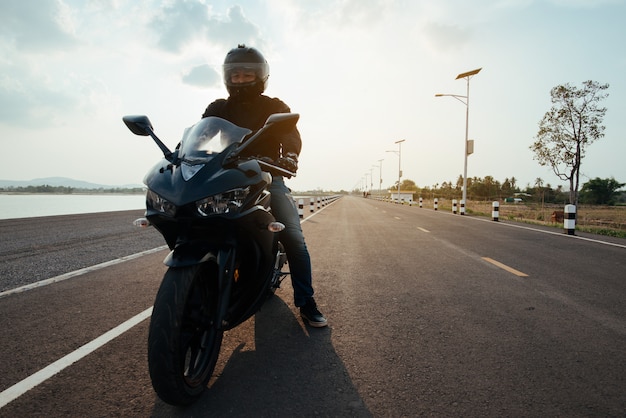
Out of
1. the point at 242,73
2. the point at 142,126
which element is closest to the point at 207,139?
the point at 142,126

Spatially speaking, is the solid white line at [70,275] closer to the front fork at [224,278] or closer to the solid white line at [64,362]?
the solid white line at [64,362]

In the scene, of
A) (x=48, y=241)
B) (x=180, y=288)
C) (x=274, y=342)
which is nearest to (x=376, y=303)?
(x=274, y=342)

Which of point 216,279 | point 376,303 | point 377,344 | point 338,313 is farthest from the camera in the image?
point 376,303

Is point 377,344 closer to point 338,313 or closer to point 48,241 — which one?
point 338,313

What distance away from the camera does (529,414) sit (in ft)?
5.68

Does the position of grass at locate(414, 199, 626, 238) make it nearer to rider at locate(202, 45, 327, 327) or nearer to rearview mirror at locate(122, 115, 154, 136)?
rider at locate(202, 45, 327, 327)

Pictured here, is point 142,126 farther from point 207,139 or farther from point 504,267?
point 504,267

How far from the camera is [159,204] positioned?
1996 mm

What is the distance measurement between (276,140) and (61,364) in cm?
210

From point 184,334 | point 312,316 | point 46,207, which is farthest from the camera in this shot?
point 46,207

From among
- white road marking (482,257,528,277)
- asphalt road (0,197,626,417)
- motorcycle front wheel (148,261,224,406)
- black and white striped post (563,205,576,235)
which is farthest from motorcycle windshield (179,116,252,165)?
black and white striped post (563,205,576,235)

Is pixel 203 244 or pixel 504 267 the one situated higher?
pixel 203 244

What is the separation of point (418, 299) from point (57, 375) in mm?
3048

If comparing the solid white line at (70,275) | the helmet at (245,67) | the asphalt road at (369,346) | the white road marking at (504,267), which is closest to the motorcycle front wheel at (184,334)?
the asphalt road at (369,346)
